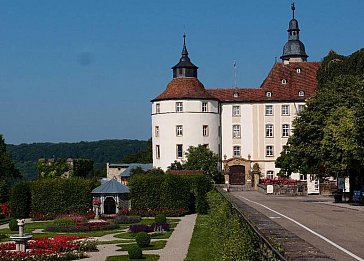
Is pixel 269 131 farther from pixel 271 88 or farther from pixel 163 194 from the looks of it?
pixel 163 194

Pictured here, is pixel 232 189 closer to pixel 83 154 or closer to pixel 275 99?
pixel 275 99

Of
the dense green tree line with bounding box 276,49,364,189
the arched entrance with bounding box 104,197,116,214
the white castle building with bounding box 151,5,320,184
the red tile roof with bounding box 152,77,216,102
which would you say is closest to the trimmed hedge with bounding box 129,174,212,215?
the arched entrance with bounding box 104,197,116,214

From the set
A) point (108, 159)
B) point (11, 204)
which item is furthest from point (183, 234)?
point (108, 159)

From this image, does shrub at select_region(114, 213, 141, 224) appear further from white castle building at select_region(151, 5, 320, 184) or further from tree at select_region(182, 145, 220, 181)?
white castle building at select_region(151, 5, 320, 184)

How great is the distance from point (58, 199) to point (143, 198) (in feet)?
19.4

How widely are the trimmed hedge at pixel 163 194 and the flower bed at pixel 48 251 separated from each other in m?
17.5

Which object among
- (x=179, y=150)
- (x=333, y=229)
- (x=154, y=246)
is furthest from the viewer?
(x=179, y=150)

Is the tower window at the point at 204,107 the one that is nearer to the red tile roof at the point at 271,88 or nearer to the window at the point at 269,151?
the red tile roof at the point at 271,88

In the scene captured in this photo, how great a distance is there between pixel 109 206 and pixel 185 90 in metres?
34.3

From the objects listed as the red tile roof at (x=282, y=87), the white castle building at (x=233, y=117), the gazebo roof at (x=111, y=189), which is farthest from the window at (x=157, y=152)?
the gazebo roof at (x=111, y=189)

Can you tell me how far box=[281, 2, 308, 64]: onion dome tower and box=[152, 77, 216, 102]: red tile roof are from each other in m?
19.5

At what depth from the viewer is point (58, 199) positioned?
155 ft

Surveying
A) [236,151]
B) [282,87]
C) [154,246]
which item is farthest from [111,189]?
[282,87]

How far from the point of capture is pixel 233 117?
82.9 meters
